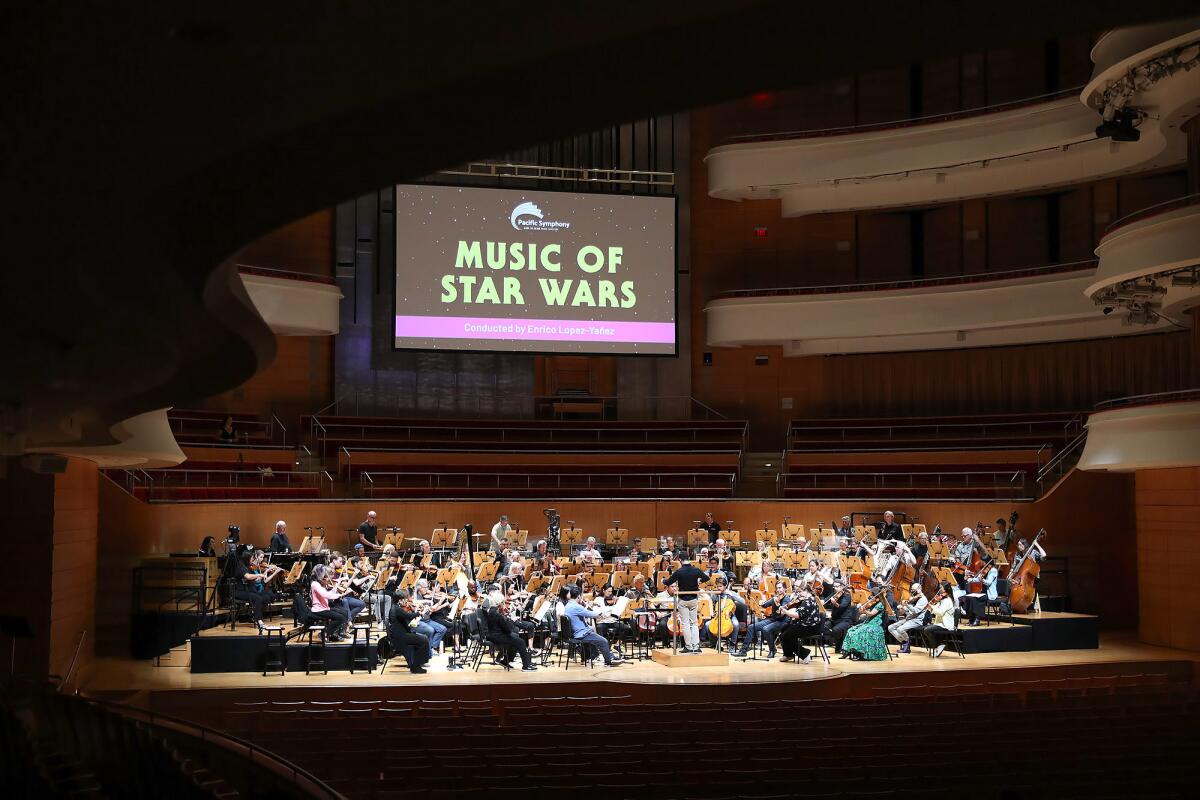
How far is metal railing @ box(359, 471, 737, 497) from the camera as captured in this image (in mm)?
26141

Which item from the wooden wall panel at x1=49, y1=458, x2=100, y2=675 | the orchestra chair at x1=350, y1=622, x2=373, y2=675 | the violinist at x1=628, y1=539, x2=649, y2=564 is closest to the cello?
the violinist at x1=628, y1=539, x2=649, y2=564

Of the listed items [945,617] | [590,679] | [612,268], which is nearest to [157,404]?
[590,679]

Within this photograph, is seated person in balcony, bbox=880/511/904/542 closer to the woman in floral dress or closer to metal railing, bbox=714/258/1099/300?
the woman in floral dress

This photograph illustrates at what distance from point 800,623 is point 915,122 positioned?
48.1ft

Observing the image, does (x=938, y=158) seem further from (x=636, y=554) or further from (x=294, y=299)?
(x=294, y=299)

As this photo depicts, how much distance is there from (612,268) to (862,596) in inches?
494

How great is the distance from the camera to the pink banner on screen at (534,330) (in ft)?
88.6

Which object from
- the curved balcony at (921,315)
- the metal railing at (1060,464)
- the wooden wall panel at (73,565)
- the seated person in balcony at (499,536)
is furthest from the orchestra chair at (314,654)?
the curved balcony at (921,315)

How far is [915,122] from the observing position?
27109mm

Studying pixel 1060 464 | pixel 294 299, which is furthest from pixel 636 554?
pixel 294 299

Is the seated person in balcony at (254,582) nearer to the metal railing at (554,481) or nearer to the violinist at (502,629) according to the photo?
the violinist at (502,629)

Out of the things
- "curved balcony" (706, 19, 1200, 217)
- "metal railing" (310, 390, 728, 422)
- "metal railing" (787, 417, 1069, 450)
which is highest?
"curved balcony" (706, 19, 1200, 217)

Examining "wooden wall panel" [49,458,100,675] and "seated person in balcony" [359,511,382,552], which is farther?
"seated person in balcony" [359,511,382,552]

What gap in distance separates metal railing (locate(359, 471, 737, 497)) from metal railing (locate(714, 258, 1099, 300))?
16.2 feet
